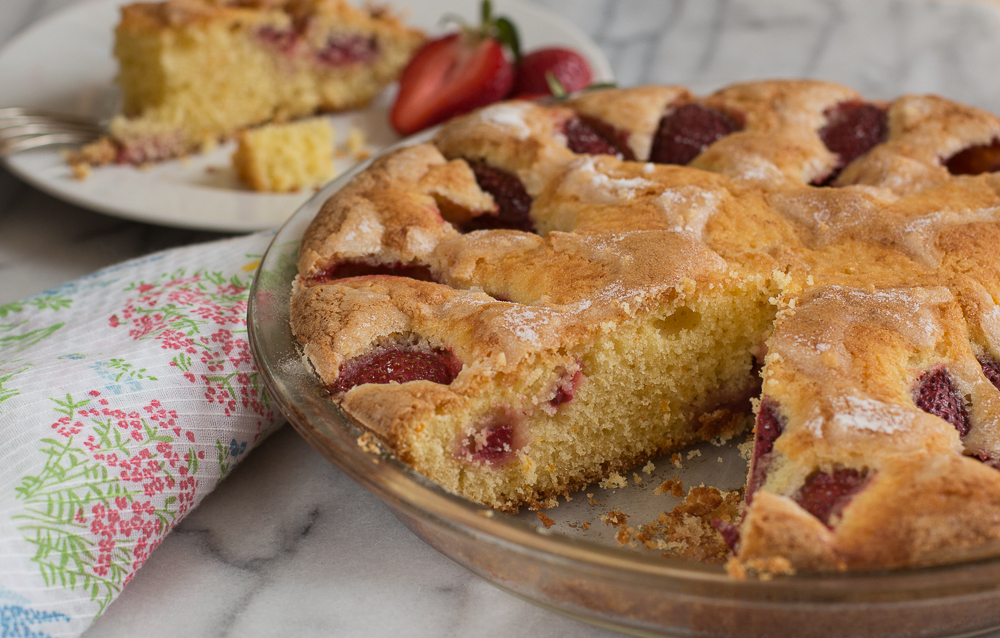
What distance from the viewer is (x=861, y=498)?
1639 mm

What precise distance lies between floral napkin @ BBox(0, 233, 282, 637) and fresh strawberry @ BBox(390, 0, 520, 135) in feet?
5.11

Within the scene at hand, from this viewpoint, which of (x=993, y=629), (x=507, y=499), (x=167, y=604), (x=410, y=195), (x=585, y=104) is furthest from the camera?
(x=585, y=104)

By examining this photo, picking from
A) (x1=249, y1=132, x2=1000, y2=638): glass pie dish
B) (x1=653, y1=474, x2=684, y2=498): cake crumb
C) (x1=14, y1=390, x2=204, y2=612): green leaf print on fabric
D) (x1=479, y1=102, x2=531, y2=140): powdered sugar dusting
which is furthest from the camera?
(x1=479, y1=102, x2=531, y2=140): powdered sugar dusting

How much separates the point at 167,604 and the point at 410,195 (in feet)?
3.74

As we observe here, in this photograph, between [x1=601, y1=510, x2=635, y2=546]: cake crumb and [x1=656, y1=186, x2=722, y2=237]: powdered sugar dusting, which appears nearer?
[x1=601, y1=510, x2=635, y2=546]: cake crumb

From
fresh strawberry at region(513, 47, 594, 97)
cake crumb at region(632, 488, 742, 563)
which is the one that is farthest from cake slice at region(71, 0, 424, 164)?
cake crumb at region(632, 488, 742, 563)

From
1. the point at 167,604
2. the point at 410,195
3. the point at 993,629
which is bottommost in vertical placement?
the point at 167,604

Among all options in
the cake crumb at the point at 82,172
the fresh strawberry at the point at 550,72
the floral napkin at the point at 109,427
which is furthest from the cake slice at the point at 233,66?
the floral napkin at the point at 109,427

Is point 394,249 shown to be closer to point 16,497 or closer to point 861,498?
point 16,497

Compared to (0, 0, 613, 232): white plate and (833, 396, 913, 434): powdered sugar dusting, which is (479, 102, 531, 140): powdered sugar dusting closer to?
(0, 0, 613, 232): white plate

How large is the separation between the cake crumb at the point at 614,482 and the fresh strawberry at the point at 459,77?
2.13 m

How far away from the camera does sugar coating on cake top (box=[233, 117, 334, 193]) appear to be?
3455 millimetres

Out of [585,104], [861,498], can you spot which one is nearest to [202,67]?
[585,104]

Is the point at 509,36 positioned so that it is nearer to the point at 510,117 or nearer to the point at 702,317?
the point at 510,117
